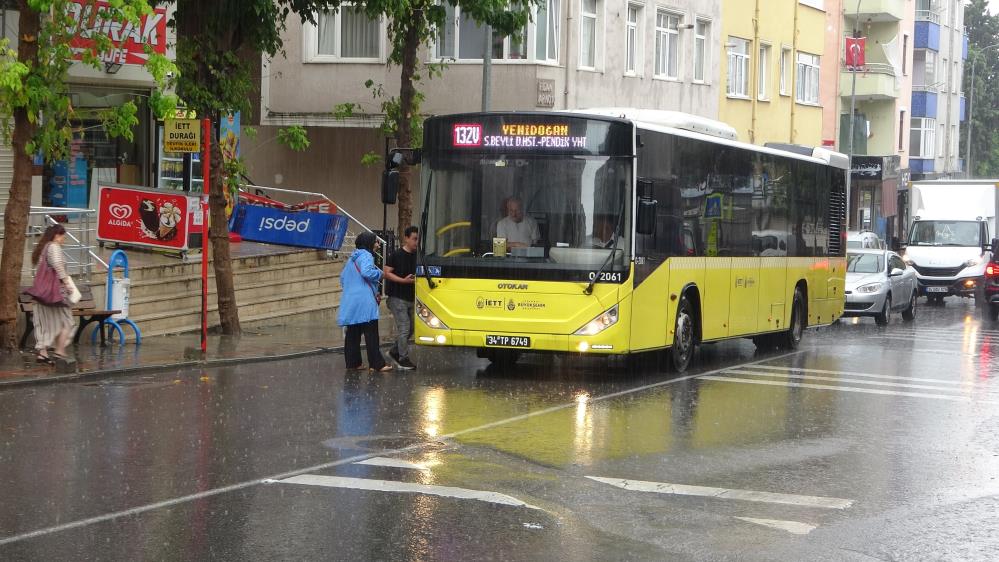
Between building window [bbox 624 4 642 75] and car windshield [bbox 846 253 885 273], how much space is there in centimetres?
906

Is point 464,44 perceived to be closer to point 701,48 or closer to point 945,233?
point 701,48

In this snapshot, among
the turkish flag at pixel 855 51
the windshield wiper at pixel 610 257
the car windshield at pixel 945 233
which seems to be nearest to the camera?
the windshield wiper at pixel 610 257

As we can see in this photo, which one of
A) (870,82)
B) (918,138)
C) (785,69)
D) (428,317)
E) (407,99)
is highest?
(870,82)

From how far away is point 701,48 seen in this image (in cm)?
4253

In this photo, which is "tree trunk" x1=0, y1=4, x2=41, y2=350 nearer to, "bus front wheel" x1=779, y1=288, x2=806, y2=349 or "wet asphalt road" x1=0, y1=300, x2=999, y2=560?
"wet asphalt road" x1=0, y1=300, x2=999, y2=560

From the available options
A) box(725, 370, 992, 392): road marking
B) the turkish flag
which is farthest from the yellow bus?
the turkish flag

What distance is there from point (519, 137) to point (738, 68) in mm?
30560

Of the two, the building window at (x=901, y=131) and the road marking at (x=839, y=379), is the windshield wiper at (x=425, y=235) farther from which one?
the building window at (x=901, y=131)

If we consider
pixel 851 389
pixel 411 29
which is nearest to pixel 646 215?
pixel 851 389

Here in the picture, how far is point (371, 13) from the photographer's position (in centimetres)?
2156

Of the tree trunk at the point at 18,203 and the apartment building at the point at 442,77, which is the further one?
the apartment building at the point at 442,77

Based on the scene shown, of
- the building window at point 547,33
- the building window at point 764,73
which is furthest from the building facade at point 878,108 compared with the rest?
the building window at point 547,33

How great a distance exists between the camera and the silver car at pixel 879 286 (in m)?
29.5

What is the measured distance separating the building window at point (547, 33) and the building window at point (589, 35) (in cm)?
139
